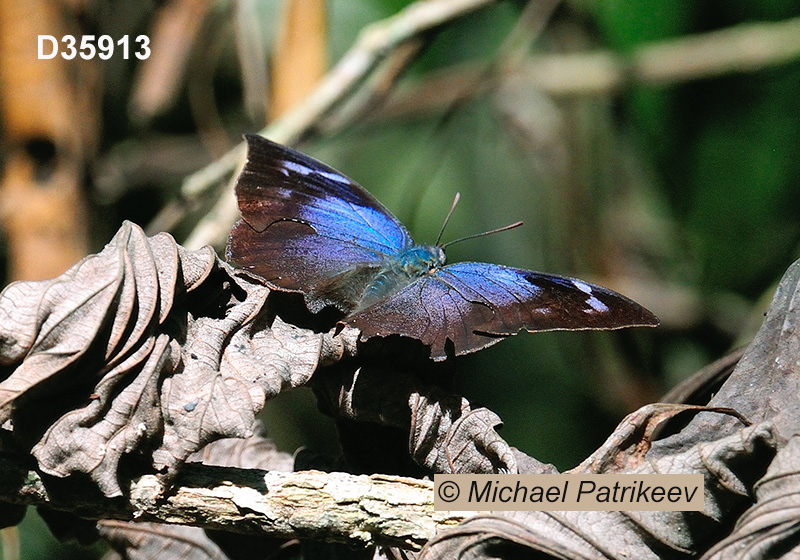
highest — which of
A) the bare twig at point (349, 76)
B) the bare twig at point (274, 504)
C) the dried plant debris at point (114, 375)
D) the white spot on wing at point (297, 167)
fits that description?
the bare twig at point (349, 76)

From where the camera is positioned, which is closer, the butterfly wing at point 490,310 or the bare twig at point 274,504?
the bare twig at point 274,504

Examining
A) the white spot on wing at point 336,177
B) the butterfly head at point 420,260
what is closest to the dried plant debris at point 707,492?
the butterfly head at point 420,260

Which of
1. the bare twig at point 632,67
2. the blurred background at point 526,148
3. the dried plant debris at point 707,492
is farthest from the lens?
the bare twig at point 632,67

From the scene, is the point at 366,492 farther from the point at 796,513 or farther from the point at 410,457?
the point at 796,513

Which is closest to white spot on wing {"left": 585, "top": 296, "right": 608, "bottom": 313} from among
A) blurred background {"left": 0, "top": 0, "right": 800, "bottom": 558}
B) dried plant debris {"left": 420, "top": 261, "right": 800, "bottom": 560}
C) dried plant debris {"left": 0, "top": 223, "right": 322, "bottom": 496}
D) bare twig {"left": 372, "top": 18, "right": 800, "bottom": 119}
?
dried plant debris {"left": 420, "top": 261, "right": 800, "bottom": 560}

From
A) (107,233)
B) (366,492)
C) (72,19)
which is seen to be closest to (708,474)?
(366,492)

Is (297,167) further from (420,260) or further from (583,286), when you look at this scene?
(583,286)

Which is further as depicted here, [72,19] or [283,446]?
[283,446]

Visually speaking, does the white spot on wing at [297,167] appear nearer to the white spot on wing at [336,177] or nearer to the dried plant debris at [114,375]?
the white spot on wing at [336,177]
